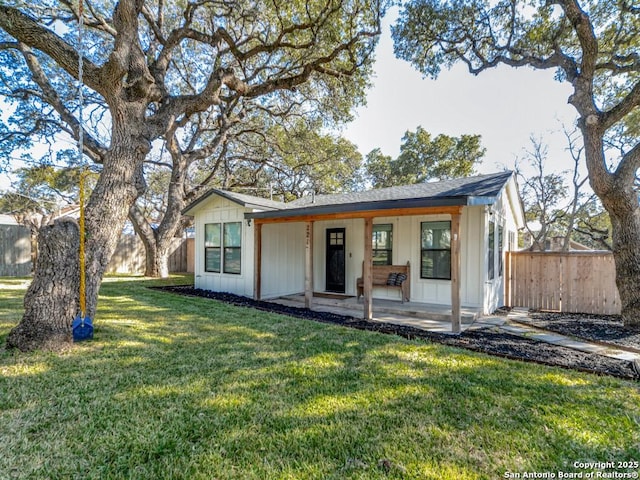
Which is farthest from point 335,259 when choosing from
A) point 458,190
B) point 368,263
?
point 458,190

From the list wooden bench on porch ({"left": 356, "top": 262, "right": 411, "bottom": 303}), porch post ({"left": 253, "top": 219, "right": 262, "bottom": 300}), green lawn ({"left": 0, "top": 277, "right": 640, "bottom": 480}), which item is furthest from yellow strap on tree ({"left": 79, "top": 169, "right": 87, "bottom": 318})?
wooden bench on porch ({"left": 356, "top": 262, "right": 411, "bottom": 303})

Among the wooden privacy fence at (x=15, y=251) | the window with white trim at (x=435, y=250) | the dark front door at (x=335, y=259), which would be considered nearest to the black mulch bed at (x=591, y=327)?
the window with white trim at (x=435, y=250)

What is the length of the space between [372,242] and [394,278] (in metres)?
1.07

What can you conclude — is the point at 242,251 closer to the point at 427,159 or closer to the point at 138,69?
the point at 138,69

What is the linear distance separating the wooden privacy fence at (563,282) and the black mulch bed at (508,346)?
3.75 m

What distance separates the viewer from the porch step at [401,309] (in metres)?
6.25

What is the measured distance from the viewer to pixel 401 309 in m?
6.79

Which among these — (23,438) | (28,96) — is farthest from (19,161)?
(23,438)

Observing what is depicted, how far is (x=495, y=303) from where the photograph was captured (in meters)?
7.79

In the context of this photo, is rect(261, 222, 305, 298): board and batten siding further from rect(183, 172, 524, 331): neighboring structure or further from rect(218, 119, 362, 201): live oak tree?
rect(218, 119, 362, 201): live oak tree

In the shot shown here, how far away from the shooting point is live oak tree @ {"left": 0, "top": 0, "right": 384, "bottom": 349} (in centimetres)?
443

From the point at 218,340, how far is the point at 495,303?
6.65m

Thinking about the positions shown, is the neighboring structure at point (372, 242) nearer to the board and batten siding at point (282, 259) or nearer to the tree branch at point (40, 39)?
the board and batten siding at point (282, 259)

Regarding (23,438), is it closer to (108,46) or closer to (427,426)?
(427,426)
